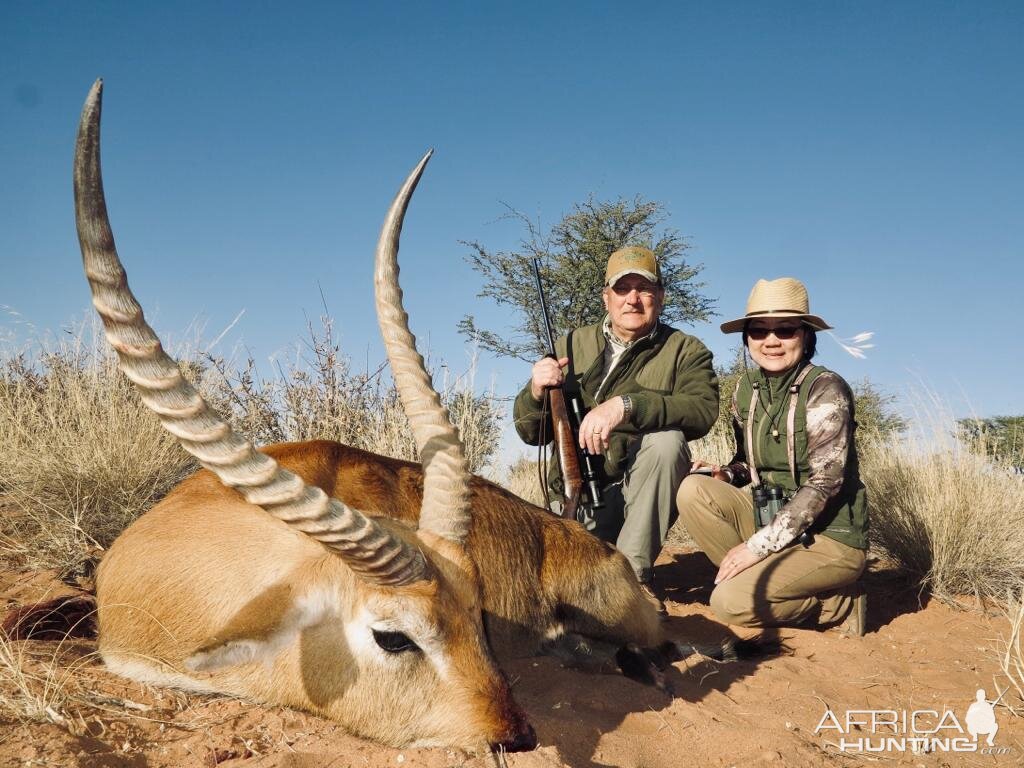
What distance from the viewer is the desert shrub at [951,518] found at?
227 inches

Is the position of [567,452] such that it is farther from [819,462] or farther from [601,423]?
[819,462]

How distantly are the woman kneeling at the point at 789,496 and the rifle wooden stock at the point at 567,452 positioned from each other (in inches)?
27.1

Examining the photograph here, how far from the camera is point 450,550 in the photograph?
2396mm

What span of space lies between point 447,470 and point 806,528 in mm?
2651

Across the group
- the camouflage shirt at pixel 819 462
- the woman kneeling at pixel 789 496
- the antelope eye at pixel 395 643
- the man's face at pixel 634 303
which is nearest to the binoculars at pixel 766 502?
the woman kneeling at pixel 789 496

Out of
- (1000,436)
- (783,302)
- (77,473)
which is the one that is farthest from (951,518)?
(77,473)

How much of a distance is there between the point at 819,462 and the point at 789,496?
0.40 m

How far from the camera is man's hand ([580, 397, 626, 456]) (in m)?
4.44

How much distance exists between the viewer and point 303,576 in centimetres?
230

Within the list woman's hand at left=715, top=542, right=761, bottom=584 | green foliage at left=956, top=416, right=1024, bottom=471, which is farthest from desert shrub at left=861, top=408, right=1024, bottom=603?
woman's hand at left=715, top=542, right=761, bottom=584

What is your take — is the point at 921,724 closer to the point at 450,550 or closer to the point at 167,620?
the point at 450,550

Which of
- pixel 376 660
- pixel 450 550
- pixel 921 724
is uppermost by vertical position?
pixel 450 550

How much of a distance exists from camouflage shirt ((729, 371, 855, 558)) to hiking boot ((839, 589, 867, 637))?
86 centimetres

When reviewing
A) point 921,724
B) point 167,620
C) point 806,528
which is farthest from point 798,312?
point 167,620
